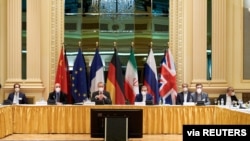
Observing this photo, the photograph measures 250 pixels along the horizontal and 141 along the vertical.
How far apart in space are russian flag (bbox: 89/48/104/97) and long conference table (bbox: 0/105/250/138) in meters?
3.13

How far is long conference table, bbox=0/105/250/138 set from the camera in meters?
9.84

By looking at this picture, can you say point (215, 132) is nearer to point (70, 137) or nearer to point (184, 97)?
point (70, 137)

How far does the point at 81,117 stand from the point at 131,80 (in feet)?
11.6

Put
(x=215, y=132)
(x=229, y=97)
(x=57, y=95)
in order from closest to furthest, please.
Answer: (x=215, y=132) < (x=57, y=95) < (x=229, y=97)

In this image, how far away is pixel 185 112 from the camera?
32.5 ft

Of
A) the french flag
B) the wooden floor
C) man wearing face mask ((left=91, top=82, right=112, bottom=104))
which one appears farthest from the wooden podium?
the french flag

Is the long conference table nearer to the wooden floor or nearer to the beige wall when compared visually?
the wooden floor

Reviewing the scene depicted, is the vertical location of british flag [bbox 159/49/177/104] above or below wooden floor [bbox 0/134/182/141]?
above

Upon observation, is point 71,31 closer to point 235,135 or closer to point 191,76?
point 191,76

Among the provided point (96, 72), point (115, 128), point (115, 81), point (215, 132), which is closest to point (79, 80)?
point (96, 72)

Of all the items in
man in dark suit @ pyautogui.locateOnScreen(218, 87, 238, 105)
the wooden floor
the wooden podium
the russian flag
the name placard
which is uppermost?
the russian flag

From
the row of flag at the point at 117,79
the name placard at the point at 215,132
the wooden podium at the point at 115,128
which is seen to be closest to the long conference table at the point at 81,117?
the wooden podium at the point at 115,128

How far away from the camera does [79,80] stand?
1299cm

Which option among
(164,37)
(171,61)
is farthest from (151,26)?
(171,61)
